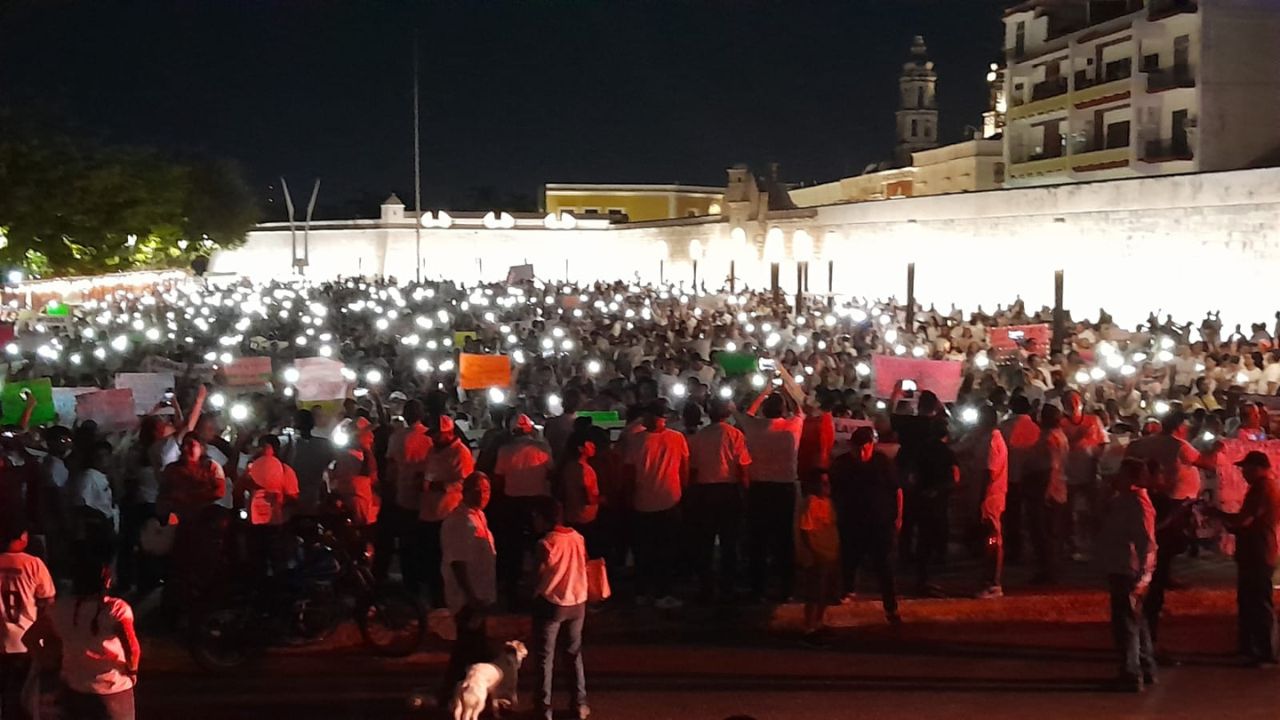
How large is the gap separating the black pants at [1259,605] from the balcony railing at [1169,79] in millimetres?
31362

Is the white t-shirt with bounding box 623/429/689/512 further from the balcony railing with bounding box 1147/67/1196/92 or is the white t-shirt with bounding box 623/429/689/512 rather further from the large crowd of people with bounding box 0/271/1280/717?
the balcony railing with bounding box 1147/67/1196/92

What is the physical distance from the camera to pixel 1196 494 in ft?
30.1

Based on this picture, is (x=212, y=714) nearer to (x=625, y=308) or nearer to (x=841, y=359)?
(x=841, y=359)

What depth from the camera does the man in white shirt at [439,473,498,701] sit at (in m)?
6.65

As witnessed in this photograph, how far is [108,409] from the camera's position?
1120 cm

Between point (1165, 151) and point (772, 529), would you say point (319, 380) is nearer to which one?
point (772, 529)

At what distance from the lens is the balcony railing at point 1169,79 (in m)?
35.6

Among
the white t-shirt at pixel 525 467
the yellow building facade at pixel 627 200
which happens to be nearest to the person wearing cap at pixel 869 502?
the white t-shirt at pixel 525 467

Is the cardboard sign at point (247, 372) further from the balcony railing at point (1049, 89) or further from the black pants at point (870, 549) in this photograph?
the balcony railing at point (1049, 89)

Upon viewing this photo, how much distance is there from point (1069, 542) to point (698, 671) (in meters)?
4.34

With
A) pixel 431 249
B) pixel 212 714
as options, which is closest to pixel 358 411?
pixel 212 714

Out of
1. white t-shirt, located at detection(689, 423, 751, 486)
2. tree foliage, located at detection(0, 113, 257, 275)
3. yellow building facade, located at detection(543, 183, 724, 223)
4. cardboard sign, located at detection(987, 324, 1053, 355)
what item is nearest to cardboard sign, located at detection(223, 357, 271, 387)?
white t-shirt, located at detection(689, 423, 751, 486)

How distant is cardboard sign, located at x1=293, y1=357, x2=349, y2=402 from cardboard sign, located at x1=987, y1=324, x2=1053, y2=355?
8.04 meters

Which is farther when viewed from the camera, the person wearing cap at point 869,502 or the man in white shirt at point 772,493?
the man in white shirt at point 772,493
